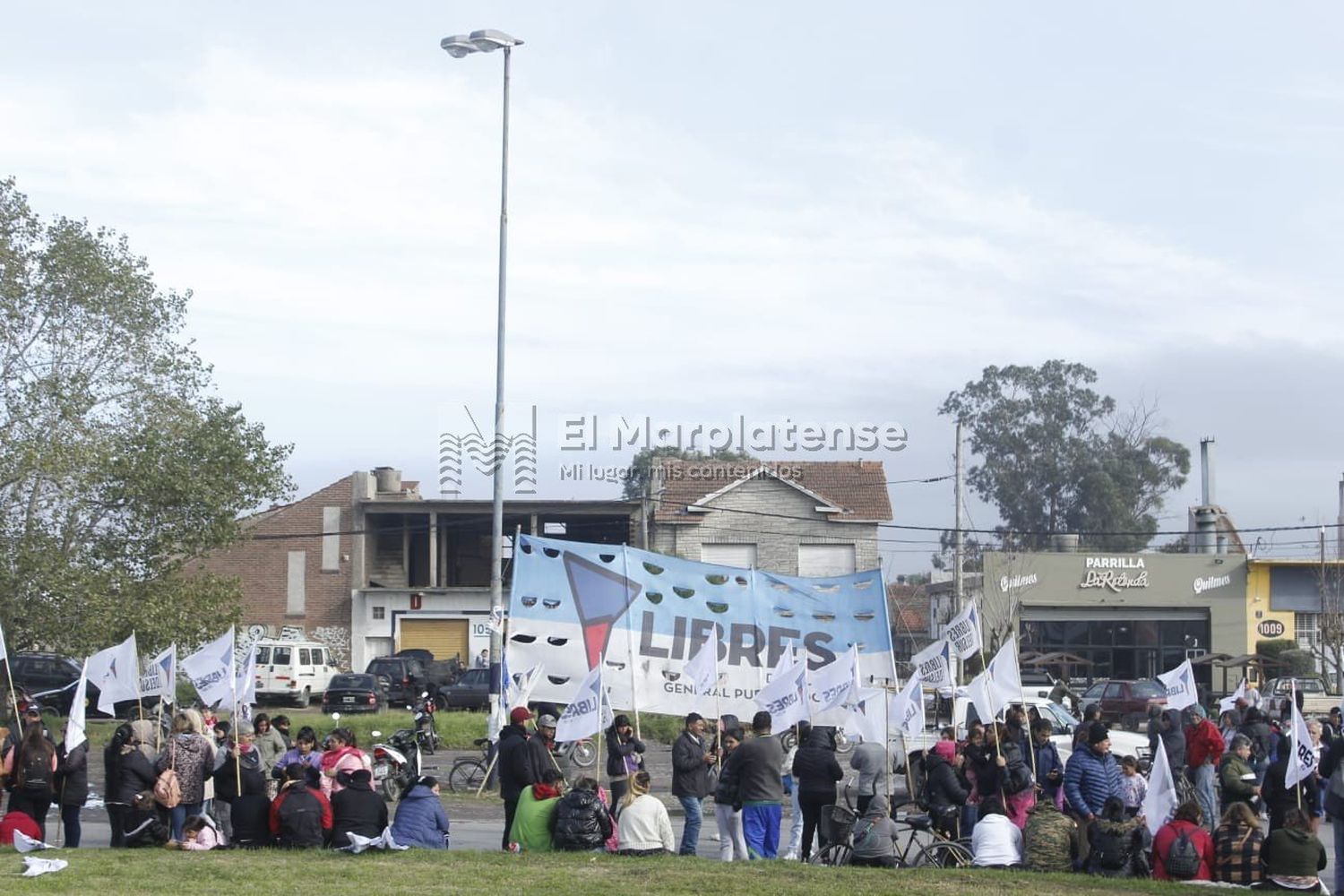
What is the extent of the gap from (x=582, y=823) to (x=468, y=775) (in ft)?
33.5

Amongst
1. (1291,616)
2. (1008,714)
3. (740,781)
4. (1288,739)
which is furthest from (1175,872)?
(1291,616)

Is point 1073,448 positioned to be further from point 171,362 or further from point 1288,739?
point 1288,739

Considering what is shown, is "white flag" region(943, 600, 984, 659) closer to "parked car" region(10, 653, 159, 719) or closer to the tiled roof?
"parked car" region(10, 653, 159, 719)

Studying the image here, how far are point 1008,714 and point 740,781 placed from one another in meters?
4.97

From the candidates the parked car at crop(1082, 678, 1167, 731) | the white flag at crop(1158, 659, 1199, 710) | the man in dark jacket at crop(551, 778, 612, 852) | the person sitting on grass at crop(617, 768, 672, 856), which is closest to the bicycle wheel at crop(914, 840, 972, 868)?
the person sitting on grass at crop(617, 768, 672, 856)

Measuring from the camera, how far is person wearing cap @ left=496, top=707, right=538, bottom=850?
16.1 metres

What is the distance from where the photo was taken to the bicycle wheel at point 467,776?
80.1ft

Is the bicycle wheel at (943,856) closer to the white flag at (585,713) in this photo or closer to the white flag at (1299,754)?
the white flag at (1299,754)

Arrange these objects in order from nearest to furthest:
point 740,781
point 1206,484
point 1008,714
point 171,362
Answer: point 740,781
point 1008,714
point 171,362
point 1206,484

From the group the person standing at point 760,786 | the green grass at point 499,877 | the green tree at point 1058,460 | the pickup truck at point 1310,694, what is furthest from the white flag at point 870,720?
the green tree at point 1058,460

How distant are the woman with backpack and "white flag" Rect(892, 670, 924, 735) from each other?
9298 millimetres

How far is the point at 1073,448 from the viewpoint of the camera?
306ft

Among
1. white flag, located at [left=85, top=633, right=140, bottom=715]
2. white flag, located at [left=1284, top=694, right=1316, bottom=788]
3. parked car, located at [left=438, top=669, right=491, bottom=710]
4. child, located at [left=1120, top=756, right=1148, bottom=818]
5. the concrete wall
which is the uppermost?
the concrete wall

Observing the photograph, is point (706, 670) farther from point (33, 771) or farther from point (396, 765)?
point (33, 771)
